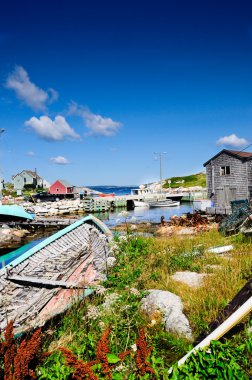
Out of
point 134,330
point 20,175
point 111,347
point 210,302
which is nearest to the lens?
point 111,347

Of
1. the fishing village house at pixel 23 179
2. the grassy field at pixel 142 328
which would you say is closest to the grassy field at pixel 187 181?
the fishing village house at pixel 23 179

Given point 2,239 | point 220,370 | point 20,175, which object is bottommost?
point 2,239

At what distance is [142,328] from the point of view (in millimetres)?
2926

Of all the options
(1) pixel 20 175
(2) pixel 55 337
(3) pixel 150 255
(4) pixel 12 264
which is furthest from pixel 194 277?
(1) pixel 20 175

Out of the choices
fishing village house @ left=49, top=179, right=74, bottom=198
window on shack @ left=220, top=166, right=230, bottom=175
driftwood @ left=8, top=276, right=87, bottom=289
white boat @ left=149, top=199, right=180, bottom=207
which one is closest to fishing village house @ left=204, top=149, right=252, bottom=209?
window on shack @ left=220, top=166, right=230, bottom=175

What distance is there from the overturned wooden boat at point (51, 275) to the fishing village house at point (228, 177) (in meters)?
24.3

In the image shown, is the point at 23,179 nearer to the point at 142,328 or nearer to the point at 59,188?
the point at 59,188

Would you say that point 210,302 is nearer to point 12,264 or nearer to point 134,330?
point 134,330

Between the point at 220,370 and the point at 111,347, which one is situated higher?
the point at 220,370

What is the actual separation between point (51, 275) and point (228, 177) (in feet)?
93.5

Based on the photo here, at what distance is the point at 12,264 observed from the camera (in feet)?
24.1

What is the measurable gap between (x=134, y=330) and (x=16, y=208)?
27909mm

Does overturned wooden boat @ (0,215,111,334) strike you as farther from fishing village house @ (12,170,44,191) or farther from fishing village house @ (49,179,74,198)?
fishing village house @ (12,170,44,191)

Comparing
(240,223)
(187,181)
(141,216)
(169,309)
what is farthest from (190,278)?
(187,181)
